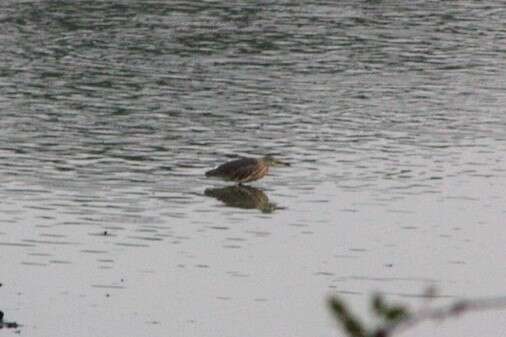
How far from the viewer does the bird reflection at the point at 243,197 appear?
21.8 meters

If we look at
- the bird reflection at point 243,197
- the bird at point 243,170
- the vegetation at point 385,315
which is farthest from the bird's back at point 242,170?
the vegetation at point 385,315

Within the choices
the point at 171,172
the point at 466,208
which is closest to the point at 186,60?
the point at 171,172

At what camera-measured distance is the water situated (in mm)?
16453

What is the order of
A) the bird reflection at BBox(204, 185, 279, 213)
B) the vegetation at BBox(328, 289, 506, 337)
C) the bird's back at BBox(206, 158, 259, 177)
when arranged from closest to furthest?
the vegetation at BBox(328, 289, 506, 337) → the bird reflection at BBox(204, 185, 279, 213) → the bird's back at BBox(206, 158, 259, 177)

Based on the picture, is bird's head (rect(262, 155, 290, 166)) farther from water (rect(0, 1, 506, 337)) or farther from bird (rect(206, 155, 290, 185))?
water (rect(0, 1, 506, 337))

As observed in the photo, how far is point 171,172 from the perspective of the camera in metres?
23.9

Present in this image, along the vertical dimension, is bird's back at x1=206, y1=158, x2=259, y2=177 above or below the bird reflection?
above

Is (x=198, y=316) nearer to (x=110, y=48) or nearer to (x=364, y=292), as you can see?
(x=364, y=292)

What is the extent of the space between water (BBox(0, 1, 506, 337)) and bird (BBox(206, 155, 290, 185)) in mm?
274

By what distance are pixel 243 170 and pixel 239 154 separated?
2841mm

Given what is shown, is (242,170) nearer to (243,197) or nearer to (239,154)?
(243,197)

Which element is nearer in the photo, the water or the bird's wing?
the water

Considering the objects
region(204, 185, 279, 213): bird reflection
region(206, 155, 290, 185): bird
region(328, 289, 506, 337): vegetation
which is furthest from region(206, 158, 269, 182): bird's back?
region(328, 289, 506, 337): vegetation

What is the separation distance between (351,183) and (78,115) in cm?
769
